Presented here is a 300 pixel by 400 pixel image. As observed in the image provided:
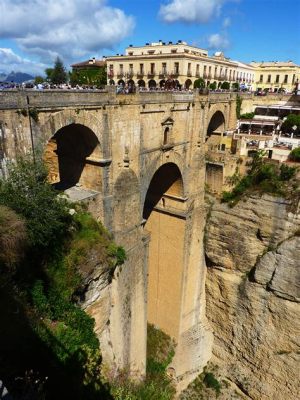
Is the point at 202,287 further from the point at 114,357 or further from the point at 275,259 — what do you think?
the point at 114,357

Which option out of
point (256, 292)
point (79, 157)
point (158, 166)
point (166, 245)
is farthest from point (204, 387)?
point (79, 157)

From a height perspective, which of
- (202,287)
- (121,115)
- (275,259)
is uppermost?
(121,115)

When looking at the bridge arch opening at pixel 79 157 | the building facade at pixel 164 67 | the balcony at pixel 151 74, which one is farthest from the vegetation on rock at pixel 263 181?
the balcony at pixel 151 74

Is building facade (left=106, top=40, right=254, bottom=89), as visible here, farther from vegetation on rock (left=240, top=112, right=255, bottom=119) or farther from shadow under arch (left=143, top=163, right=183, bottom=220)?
shadow under arch (left=143, top=163, right=183, bottom=220)

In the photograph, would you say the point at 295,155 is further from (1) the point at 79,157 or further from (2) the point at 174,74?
(2) the point at 174,74

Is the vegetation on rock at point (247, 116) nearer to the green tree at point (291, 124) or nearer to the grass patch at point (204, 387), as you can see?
the green tree at point (291, 124)

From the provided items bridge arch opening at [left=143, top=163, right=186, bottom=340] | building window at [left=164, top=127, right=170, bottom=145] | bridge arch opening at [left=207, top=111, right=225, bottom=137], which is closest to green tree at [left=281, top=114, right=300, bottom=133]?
bridge arch opening at [left=207, top=111, right=225, bottom=137]

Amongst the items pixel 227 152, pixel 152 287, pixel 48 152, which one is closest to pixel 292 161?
pixel 227 152
